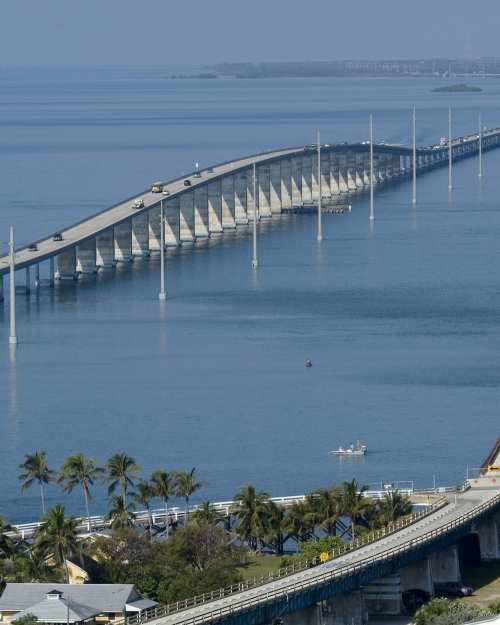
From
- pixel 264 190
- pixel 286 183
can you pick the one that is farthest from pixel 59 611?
pixel 286 183

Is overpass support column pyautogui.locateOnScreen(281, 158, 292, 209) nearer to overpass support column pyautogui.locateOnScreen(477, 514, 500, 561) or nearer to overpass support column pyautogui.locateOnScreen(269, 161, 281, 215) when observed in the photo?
overpass support column pyautogui.locateOnScreen(269, 161, 281, 215)

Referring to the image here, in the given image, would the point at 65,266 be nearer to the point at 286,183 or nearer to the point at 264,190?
the point at 264,190

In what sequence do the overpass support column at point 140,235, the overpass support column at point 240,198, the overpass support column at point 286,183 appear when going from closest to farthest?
the overpass support column at point 140,235, the overpass support column at point 240,198, the overpass support column at point 286,183

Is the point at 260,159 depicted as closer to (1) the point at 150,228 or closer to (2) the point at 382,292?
(1) the point at 150,228

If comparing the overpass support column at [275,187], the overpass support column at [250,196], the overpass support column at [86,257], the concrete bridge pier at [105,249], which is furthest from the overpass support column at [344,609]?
the overpass support column at [275,187]

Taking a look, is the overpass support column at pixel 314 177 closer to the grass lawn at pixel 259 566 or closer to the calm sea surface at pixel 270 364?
the calm sea surface at pixel 270 364

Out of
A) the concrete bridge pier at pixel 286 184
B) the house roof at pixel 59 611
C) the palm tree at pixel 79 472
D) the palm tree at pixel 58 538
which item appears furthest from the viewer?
the concrete bridge pier at pixel 286 184
